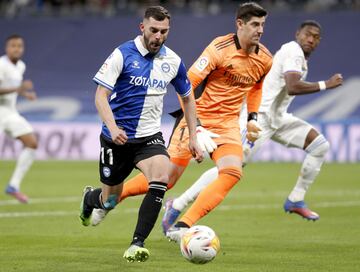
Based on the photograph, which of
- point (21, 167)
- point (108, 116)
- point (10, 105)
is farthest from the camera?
point (10, 105)

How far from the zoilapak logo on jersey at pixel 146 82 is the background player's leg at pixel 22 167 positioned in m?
6.20

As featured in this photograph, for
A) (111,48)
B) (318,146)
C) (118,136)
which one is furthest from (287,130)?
(111,48)

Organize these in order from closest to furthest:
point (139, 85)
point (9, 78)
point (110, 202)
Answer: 1. point (139, 85)
2. point (110, 202)
3. point (9, 78)

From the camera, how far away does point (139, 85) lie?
9.32 m

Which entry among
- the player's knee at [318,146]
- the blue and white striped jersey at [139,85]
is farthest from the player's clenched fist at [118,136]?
the player's knee at [318,146]

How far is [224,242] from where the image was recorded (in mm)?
10727

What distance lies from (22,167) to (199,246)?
25.4ft

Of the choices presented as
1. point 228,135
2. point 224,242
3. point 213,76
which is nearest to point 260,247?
point 224,242

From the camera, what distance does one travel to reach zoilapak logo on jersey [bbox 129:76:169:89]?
9281 mm

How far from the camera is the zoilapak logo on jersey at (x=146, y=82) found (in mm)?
9281

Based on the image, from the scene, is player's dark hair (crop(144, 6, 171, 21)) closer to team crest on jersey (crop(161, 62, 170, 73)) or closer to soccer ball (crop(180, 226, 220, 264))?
team crest on jersey (crop(161, 62, 170, 73))

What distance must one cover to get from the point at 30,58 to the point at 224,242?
21.1 meters

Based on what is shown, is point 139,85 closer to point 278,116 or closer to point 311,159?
point 278,116

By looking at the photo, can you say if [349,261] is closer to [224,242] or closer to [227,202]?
[224,242]
